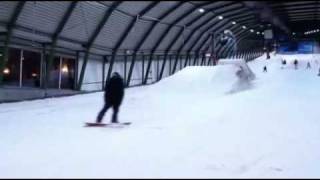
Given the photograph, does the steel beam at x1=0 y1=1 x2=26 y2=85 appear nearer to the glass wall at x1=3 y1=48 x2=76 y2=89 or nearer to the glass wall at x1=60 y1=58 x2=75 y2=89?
the glass wall at x1=3 y1=48 x2=76 y2=89

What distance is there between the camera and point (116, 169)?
27.0 ft

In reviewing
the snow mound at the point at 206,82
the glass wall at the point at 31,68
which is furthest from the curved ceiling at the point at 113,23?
the snow mound at the point at 206,82

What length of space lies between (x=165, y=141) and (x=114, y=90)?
Answer: 3030mm

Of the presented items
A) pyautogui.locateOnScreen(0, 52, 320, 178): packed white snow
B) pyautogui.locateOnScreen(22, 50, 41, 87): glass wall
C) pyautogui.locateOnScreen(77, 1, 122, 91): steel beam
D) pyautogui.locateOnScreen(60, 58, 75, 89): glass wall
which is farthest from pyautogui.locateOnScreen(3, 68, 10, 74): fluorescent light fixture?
pyautogui.locateOnScreen(77, 1, 122, 91): steel beam

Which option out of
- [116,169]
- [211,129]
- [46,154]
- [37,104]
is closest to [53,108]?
[37,104]

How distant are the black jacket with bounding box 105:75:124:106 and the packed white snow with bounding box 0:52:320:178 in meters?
0.99

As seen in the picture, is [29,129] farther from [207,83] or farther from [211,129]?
[207,83]

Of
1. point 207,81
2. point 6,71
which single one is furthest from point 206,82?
point 6,71

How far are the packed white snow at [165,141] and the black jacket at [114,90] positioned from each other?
99 cm

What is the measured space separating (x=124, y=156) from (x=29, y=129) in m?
4.48

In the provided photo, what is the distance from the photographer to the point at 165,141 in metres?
11.0

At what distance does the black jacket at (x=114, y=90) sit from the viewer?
43.7ft

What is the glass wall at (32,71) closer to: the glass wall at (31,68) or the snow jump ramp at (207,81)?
the glass wall at (31,68)

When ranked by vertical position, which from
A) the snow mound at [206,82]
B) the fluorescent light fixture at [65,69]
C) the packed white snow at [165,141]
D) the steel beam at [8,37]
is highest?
the steel beam at [8,37]
